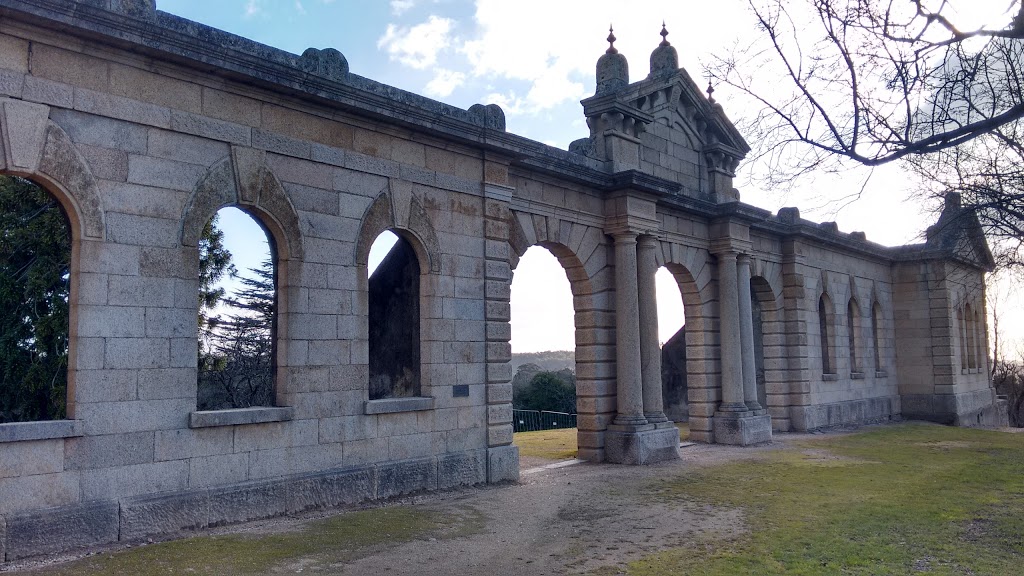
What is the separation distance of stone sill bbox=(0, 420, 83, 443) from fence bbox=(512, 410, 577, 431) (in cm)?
1687

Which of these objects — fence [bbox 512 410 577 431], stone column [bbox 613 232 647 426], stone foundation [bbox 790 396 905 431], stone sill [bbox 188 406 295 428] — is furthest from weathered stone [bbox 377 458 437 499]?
fence [bbox 512 410 577 431]

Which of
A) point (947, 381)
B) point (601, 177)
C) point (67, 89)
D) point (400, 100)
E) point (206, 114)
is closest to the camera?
point (67, 89)

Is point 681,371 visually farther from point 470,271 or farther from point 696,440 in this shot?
point 470,271

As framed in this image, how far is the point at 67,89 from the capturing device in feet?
23.8

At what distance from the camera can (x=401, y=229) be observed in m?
10.1

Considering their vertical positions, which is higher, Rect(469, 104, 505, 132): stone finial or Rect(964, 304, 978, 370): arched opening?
Rect(469, 104, 505, 132): stone finial

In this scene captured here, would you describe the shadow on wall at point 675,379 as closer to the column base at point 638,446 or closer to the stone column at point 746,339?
the stone column at point 746,339

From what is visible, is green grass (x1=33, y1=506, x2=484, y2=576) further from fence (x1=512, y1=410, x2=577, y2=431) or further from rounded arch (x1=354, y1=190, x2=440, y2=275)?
fence (x1=512, y1=410, x2=577, y2=431)

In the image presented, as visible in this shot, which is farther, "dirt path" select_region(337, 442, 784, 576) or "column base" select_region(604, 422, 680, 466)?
"column base" select_region(604, 422, 680, 466)

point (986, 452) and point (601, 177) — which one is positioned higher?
point (601, 177)

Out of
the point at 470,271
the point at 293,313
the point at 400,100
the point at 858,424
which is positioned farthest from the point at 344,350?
the point at 858,424

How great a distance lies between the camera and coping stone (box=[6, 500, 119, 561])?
21.7 ft

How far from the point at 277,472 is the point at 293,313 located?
5.63 feet

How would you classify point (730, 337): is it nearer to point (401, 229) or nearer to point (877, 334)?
point (401, 229)
